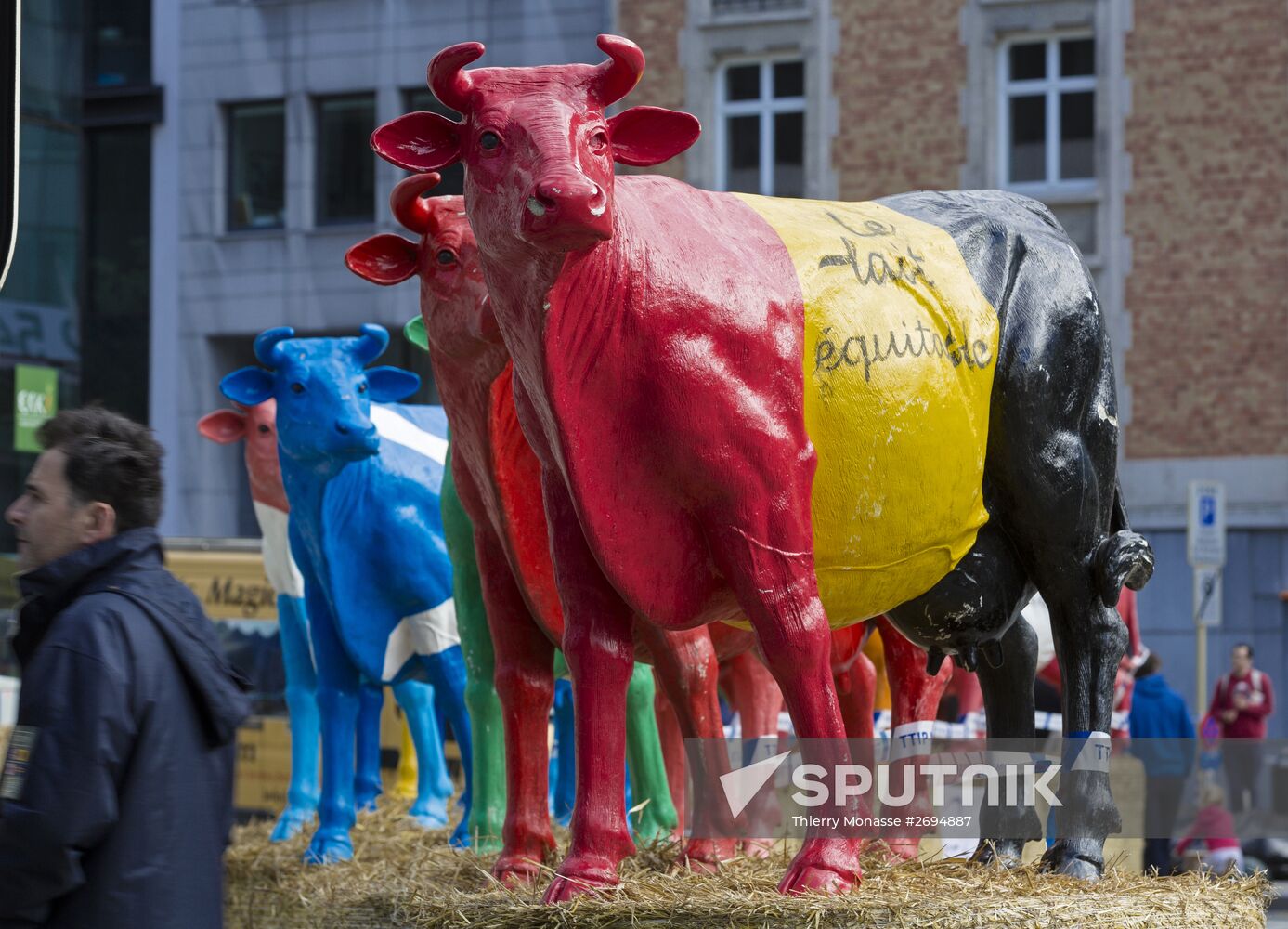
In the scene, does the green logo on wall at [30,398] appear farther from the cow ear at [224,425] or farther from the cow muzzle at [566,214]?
the cow muzzle at [566,214]

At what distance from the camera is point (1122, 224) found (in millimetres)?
21969

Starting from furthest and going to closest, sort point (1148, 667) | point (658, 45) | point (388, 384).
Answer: point (658, 45) → point (1148, 667) → point (388, 384)

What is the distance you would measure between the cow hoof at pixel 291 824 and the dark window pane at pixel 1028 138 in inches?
608

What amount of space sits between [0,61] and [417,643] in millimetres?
5385

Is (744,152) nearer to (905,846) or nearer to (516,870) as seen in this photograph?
(905,846)

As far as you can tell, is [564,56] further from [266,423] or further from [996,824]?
[996,824]

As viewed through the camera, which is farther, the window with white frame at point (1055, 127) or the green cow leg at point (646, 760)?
the window with white frame at point (1055, 127)

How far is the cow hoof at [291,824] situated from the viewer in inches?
332

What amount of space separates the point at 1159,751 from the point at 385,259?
20.1ft

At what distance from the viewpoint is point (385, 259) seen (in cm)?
616

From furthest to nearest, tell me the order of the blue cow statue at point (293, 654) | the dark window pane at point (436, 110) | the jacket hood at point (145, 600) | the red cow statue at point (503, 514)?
1. the dark window pane at point (436, 110)
2. the blue cow statue at point (293, 654)
3. the red cow statue at point (503, 514)
4. the jacket hood at point (145, 600)

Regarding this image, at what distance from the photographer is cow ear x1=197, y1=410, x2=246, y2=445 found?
9.54m

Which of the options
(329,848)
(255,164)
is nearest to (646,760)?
(329,848)

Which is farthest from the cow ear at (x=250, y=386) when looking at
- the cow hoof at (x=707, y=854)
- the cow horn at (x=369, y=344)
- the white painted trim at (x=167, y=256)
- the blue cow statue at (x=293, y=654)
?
the white painted trim at (x=167, y=256)
